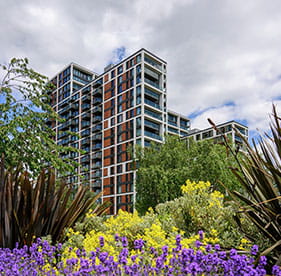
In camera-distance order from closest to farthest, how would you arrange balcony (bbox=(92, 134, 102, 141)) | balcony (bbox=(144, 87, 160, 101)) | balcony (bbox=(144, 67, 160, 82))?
balcony (bbox=(144, 87, 160, 101))
balcony (bbox=(144, 67, 160, 82))
balcony (bbox=(92, 134, 102, 141))

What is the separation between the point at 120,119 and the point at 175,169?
35581 millimetres

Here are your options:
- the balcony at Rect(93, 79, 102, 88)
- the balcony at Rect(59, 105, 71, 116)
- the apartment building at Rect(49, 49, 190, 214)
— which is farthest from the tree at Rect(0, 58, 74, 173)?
the balcony at Rect(59, 105, 71, 116)

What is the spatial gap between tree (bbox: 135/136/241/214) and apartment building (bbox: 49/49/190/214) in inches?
980

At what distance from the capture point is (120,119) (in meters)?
57.3

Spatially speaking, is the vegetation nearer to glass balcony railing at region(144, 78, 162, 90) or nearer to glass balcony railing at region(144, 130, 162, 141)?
glass balcony railing at region(144, 130, 162, 141)

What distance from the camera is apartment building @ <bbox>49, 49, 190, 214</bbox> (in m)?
53.1

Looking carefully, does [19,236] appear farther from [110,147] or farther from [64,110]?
[64,110]

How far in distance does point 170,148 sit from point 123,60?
37808 millimetres

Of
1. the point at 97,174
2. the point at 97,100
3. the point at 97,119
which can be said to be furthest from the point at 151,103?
the point at 97,174

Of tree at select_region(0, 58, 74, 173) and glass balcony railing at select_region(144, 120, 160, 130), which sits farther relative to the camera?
glass balcony railing at select_region(144, 120, 160, 130)

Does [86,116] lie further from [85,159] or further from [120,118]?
[120,118]

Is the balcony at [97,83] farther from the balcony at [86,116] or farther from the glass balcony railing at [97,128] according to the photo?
the glass balcony railing at [97,128]

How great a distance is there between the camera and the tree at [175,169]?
2127cm

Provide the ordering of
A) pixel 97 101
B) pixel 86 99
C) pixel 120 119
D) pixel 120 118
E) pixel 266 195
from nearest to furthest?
pixel 266 195 → pixel 120 119 → pixel 120 118 → pixel 97 101 → pixel 86 99
